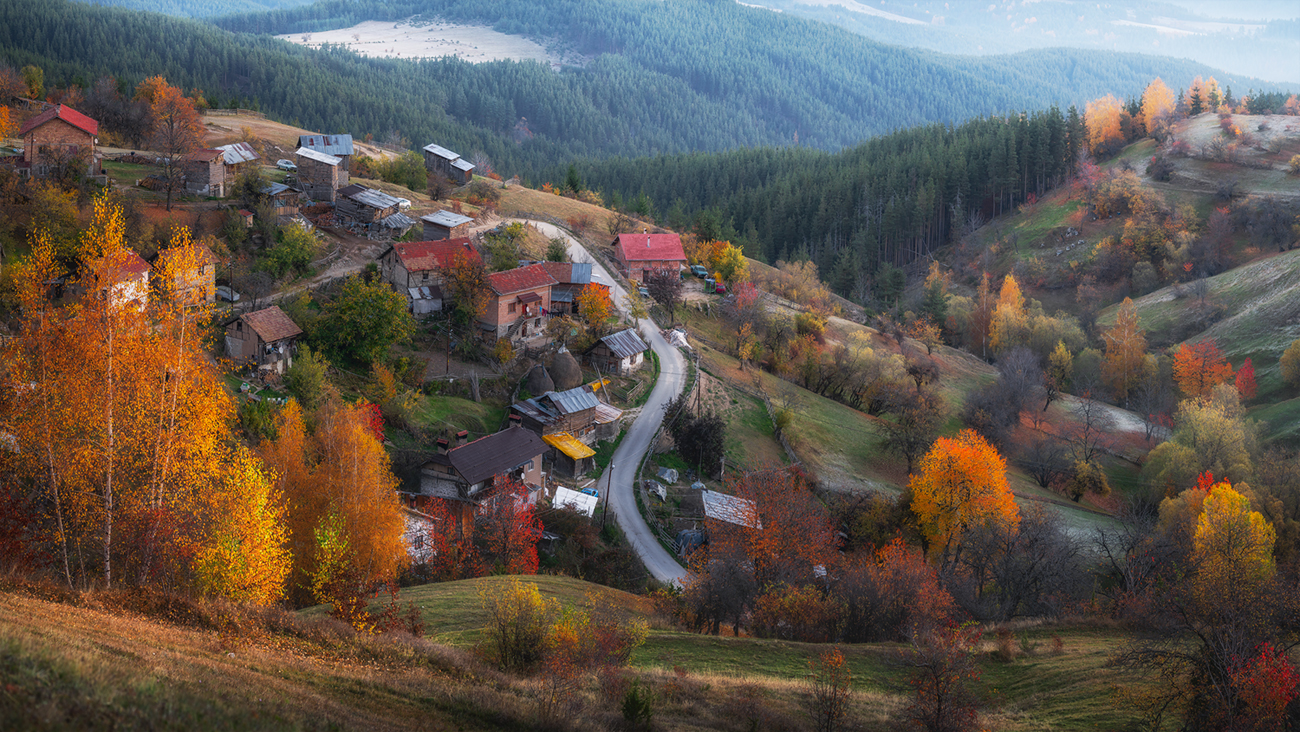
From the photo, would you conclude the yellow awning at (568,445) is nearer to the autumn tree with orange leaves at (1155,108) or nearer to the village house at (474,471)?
the village house at (474,471)

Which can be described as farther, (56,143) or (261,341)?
(56,143)

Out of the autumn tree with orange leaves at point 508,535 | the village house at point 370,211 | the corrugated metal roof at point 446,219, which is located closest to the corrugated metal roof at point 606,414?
the autumn tree with orange leaves at point 508,535

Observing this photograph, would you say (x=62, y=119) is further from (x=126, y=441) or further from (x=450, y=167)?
(x=126, y=441)

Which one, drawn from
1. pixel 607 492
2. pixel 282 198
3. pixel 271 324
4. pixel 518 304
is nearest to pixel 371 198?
pixel 282 198

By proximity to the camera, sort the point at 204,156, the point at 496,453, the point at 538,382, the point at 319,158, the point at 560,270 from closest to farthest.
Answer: the point at 496,453 < the point at 538,382 < the point at 204,156 < the point at 560,270 < the point at 319,158

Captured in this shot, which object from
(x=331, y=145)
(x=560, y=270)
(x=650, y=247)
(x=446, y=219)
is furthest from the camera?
(x=650, y=247)

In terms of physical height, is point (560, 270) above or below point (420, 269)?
below

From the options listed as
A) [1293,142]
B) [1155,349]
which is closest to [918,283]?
[1155,349]
